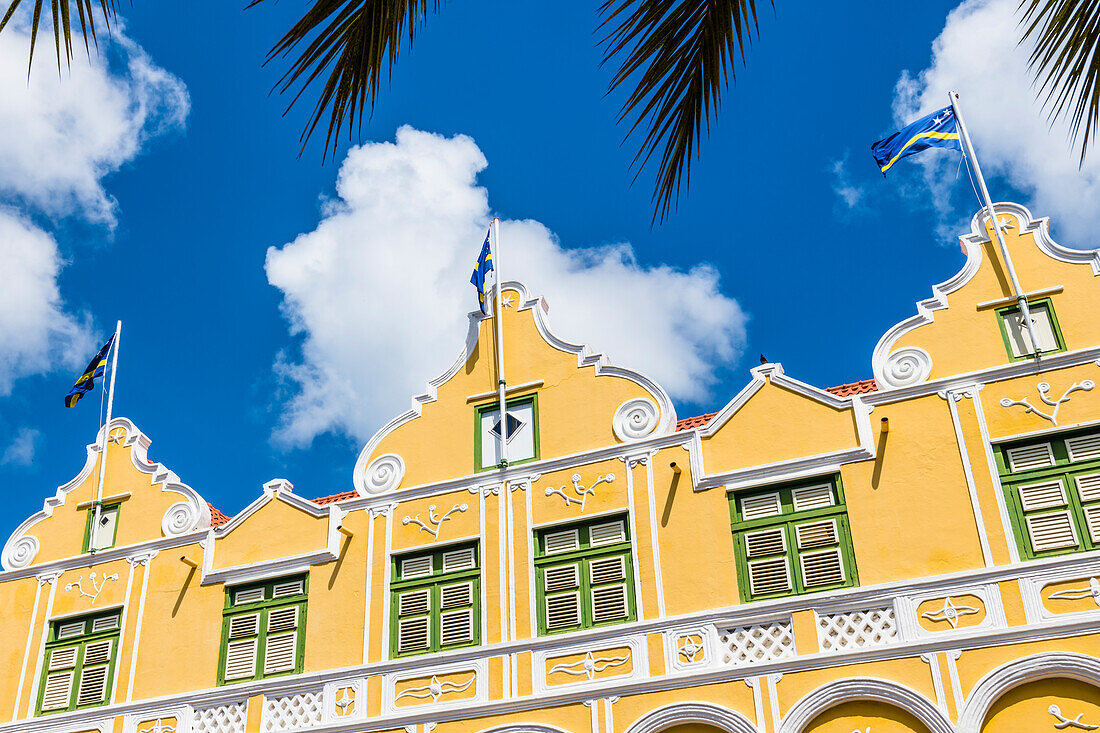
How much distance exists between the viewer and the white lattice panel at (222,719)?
16.3 m

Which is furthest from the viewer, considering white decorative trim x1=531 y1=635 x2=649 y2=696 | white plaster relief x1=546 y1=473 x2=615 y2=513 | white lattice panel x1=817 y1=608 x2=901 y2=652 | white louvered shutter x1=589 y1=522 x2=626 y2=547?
white plaster relief x1=546 y1=473 x2=615 y2=513

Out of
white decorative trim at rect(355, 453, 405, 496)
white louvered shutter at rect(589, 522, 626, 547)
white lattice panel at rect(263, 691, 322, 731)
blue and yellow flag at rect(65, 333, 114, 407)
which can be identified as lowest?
white lattice panel at rect(263, 691, 322, 731)

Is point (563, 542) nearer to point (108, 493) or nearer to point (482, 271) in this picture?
point (482, 271)

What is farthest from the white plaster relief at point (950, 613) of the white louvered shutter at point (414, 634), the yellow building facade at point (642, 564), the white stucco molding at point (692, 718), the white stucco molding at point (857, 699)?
the white louvered shutter at point (414, 634)

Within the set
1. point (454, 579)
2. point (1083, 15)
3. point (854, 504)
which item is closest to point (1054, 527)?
point (854, 504)

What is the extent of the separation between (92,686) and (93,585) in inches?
71.5

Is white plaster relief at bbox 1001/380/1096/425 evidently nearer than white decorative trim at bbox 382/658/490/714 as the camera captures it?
Yes

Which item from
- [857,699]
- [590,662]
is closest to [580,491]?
[590,662]

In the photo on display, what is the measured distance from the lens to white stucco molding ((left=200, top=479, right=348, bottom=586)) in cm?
1736

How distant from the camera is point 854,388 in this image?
16.4m

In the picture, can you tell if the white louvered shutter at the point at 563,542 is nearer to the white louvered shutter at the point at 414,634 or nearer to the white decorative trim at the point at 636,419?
the white decorative trim at the point at 636,419

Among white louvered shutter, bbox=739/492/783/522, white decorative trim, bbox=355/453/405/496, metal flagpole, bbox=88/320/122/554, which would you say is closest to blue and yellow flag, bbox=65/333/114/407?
metal flagpole, bbox=88/320/122/554

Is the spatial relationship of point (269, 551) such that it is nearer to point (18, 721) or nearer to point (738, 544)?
point (18, 721)

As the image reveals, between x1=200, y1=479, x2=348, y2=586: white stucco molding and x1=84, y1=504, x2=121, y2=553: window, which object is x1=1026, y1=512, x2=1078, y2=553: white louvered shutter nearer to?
x1=200, y1=479, x2=348, y2=586: white stucco molding
